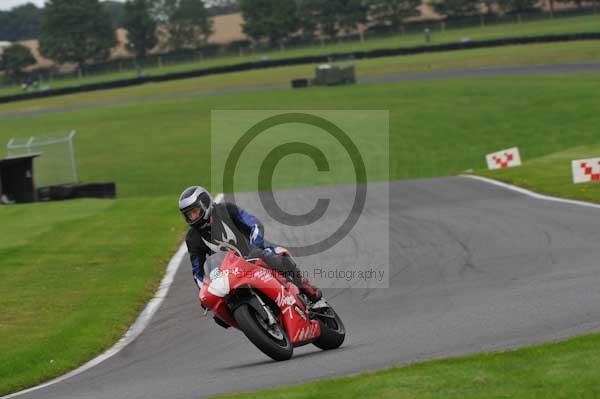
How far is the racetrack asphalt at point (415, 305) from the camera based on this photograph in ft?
30.1

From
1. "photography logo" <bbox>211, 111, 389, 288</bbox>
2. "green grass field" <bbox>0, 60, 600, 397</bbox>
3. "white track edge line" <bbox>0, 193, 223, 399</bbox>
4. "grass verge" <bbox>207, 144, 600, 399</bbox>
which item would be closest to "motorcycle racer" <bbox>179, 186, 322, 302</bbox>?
"white track edge line" <bbox>0, 193, 223, 399</bbox>

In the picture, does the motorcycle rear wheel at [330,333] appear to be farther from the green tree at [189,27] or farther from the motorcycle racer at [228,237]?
the green tree at [189,27]

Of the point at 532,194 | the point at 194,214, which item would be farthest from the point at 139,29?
the point at 194,214

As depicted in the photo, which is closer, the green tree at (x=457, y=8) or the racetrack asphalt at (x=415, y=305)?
the racetrack asphalt at (x=415, y=305)

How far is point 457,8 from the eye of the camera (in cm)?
10156

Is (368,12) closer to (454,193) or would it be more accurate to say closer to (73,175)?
(73,175)

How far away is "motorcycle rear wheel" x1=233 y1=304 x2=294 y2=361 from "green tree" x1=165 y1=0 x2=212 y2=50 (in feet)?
339

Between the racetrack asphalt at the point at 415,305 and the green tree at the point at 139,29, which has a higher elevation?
the green tree at the point at 139,29

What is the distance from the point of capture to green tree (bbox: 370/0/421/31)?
103 meters

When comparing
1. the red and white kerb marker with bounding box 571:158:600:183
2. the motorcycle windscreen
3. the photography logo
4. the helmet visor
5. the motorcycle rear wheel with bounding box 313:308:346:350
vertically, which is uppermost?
the helmet visor

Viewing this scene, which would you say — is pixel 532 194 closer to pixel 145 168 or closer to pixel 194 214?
pixel 194 214

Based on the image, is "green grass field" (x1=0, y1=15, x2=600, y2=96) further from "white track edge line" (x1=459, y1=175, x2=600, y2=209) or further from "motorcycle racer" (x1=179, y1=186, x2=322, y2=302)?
"motorcycle racer" (x1=179, y1=186, x2=322, y2=302)

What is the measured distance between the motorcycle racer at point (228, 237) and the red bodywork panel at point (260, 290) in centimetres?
15

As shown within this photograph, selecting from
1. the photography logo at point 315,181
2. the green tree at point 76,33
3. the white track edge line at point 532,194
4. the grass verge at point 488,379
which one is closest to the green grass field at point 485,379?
the grass verge at point 488,379
